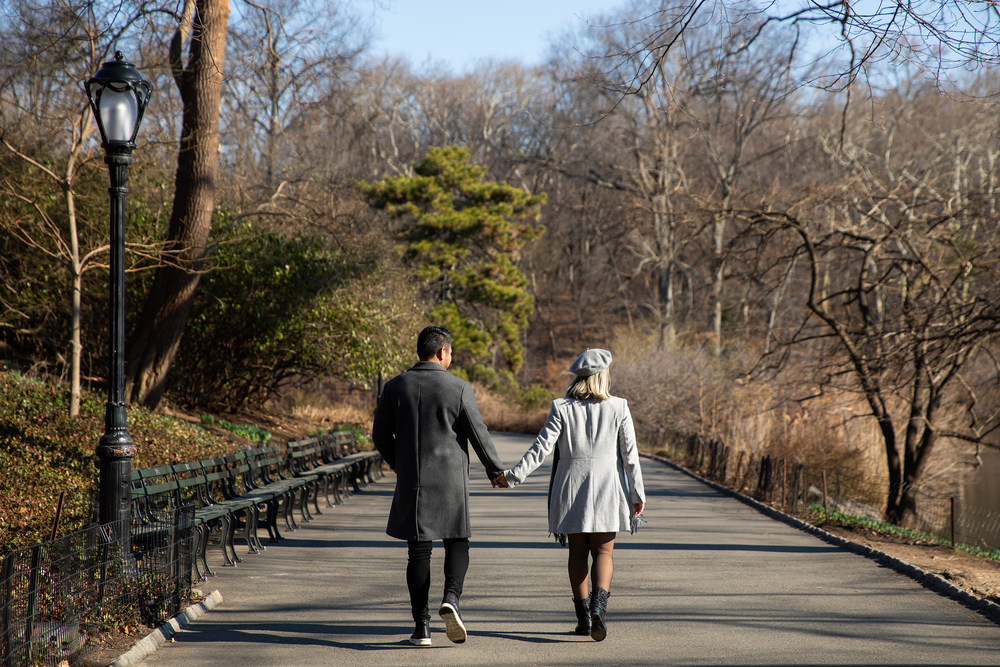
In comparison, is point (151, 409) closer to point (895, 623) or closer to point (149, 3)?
point (149, 3)

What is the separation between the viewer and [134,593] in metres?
5.66

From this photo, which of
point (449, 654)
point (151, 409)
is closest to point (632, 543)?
point (449, 654)

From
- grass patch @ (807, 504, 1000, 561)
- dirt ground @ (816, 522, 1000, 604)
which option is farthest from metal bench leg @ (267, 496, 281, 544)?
grass patch @ (807, 504, 1000, 561)

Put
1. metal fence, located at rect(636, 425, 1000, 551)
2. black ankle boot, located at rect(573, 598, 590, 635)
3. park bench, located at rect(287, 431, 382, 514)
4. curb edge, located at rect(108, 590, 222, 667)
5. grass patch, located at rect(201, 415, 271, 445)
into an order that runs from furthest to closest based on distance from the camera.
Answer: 1. grass patch, located at rect(201, 415, 271, 445)
2. metal fence, located at rect(636, 425, 1000, 551)
3. park bench, located at rect(287, 431, 382, 514)
4. black ankle boot, located at rect(573, 598, 590, 635)
5. curb edge, located at rect(108, 590, 222, 667)

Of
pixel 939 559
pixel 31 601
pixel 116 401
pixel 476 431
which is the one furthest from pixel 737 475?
pixel 31 601

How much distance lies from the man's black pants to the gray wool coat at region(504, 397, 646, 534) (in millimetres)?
543

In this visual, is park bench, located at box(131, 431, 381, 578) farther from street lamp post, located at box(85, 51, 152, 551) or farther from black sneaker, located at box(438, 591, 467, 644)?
black sneaker, located at box(438, 591, 467, 644)

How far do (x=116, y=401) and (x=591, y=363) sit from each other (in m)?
3.59

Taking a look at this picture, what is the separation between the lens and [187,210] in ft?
51.4

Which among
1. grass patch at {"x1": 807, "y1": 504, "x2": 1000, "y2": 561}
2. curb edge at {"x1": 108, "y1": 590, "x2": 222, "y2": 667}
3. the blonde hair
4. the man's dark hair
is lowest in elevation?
grass patch at {"x1": 807, "y1": 504, "x2": 1000, "y2": 561}

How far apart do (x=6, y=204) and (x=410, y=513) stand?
11.5 metres

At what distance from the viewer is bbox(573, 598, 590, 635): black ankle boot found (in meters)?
5.52

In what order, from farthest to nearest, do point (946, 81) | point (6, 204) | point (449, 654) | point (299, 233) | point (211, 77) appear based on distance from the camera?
point (299, 233) → point (211, 77) → point (6, 204) → point (946, 81) → point (449, 654)

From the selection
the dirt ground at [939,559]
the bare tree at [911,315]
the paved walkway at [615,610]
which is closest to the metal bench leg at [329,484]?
the paved walkway at [615,610]
